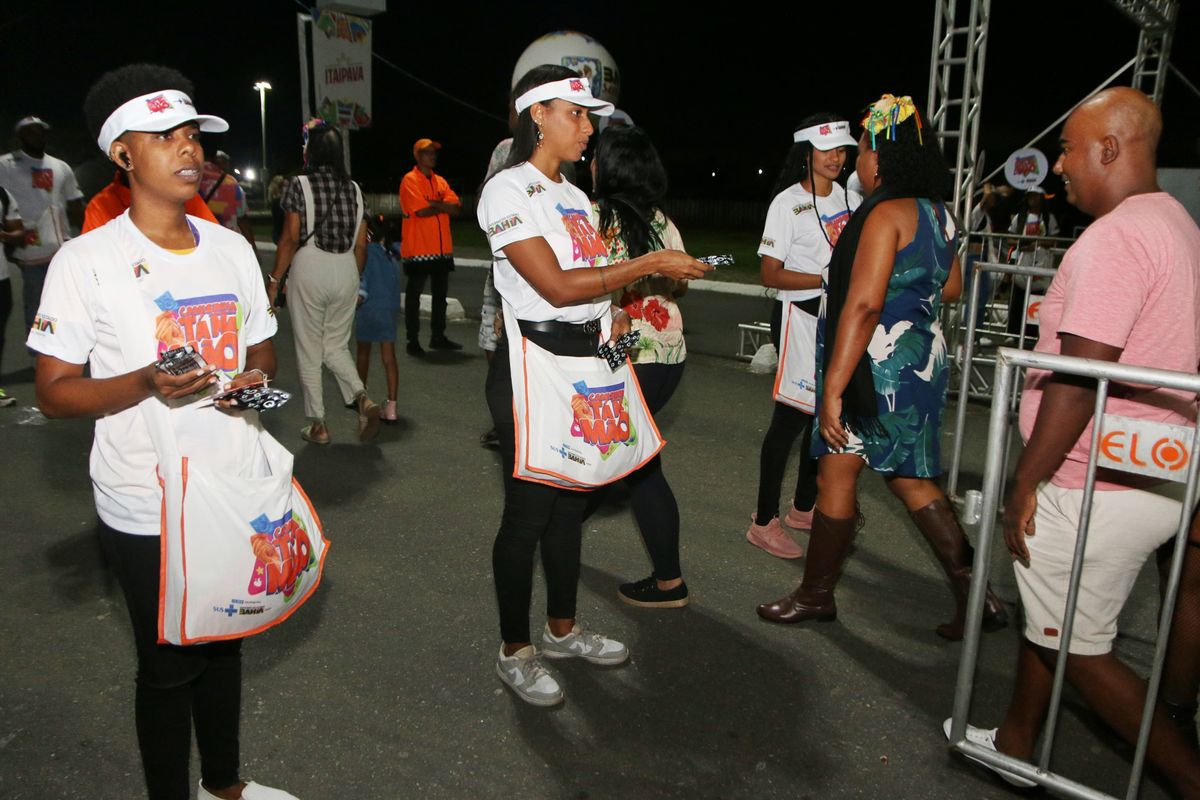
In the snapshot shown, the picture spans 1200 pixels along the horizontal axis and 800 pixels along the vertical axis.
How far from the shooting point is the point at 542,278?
9.38 ft

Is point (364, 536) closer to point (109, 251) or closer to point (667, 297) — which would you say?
point (667, 297)

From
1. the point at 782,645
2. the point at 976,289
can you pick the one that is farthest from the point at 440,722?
the point at 976,289

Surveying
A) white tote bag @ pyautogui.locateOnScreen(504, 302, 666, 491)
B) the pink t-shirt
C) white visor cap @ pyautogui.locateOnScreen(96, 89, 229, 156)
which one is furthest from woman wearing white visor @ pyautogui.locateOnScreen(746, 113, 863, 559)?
white visor cap @ pyautogui.locateOnScreen(96, 89, 229, 156)

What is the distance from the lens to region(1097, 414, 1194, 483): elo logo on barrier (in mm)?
2197

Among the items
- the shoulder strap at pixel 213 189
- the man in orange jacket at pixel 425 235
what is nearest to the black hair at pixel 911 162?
the shoulder strap at pixel 213 189

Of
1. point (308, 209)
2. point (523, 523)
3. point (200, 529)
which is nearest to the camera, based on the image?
point (200, 529)

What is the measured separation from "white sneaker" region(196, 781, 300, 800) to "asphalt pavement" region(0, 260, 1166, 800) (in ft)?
0.54

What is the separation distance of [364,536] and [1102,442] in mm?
3463

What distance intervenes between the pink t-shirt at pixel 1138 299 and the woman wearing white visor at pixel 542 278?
1.14 metres

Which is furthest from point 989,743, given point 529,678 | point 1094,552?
point 529,678

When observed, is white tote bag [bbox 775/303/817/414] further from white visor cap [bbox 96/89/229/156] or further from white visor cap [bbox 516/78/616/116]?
white visor cap [bbox 96/89/229/156]

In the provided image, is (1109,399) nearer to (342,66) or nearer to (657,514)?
(657,514)

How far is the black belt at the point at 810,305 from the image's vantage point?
4453 millimetres

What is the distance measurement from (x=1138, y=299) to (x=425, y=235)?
7.59 meters
